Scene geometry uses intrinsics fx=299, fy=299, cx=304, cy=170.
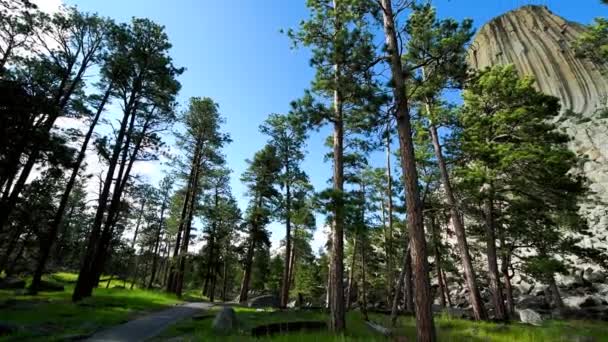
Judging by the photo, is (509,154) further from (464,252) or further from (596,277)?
(596,277)

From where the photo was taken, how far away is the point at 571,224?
13.6 m

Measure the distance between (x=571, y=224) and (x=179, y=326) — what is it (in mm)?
16763

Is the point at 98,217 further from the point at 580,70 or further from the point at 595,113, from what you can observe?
the point at 580,70

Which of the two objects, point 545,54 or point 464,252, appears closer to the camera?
point 464,252

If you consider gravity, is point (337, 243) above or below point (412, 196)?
below

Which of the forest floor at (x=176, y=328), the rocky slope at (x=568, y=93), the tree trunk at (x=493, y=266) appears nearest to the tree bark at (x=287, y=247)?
the forest floor at (x=176, y=328)

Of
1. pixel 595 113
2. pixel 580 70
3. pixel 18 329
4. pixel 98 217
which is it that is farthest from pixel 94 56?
pixel 580 70

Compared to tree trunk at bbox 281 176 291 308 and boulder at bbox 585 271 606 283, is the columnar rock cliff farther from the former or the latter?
tree trunk at bbox 281 176 291 308

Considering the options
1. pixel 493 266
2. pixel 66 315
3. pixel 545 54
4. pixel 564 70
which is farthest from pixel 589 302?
pixel 545 54

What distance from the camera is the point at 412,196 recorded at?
629 cm

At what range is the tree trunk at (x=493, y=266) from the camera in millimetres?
10734

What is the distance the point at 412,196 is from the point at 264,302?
1484 cm

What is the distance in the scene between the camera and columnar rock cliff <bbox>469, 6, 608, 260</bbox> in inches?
1464

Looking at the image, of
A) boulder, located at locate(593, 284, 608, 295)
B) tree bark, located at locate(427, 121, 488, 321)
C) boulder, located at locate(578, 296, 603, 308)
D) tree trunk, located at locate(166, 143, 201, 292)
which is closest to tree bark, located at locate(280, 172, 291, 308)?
tree trunk, located at locate(166, 143, 201, 292)
